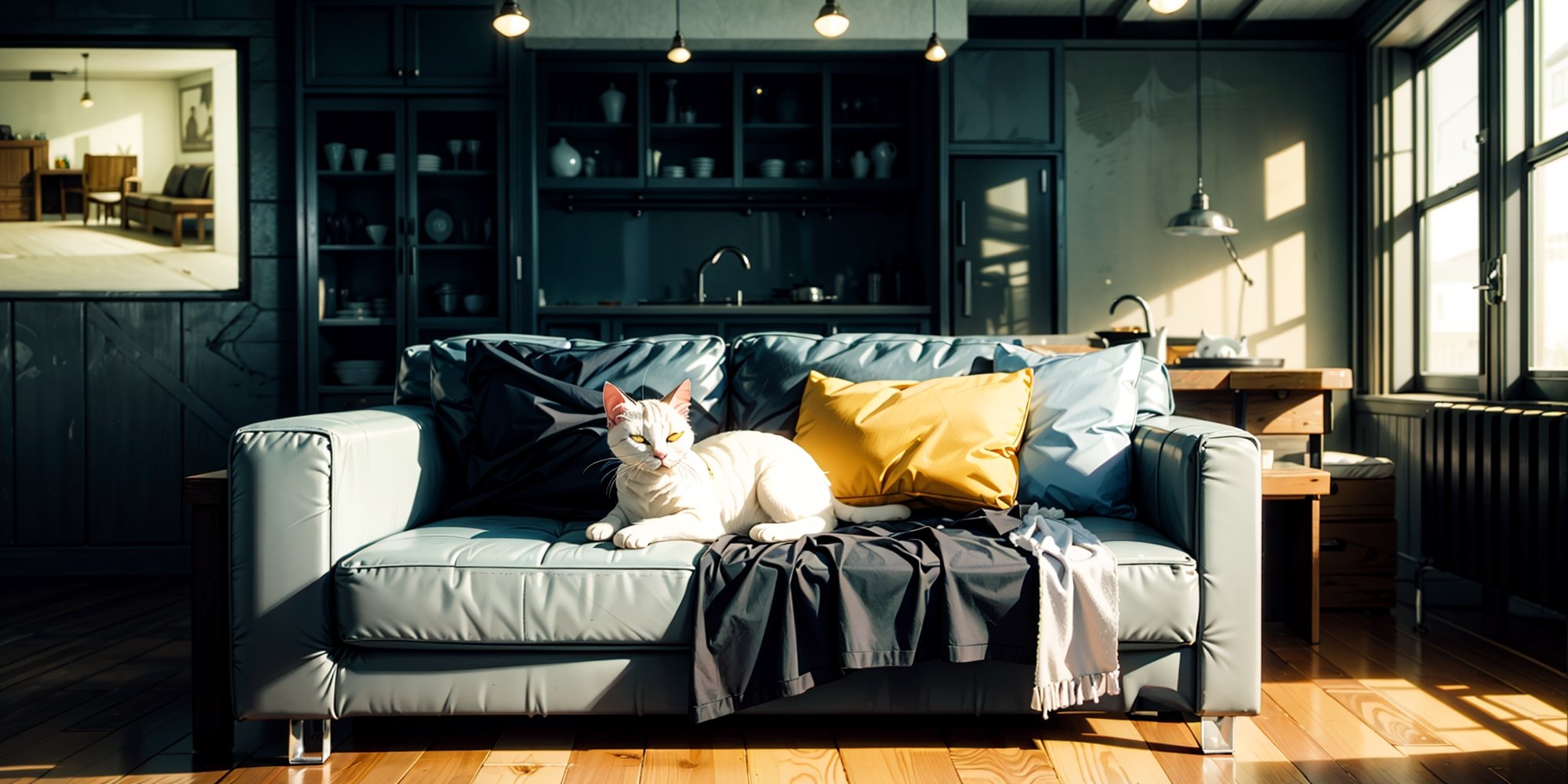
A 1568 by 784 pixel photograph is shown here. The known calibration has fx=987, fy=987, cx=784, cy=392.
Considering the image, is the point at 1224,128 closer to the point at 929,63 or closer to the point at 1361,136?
the point at 1361,136

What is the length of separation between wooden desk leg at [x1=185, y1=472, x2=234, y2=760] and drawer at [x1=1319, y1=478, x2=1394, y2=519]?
3.03 meters

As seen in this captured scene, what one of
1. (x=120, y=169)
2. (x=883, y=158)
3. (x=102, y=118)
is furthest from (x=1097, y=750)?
(x=102, y=118)

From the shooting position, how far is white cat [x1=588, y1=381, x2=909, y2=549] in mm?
1928

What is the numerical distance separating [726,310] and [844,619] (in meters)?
2.94

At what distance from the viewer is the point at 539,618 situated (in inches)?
71.6

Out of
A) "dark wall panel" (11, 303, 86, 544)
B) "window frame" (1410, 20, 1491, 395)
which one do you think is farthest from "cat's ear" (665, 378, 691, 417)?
"dark wall panel" (11, 303, 86, 544)

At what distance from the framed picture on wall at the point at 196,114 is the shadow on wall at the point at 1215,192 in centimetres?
415

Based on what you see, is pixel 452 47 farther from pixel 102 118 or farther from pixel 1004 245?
pixel 1004 245

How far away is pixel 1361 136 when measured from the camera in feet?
16.2

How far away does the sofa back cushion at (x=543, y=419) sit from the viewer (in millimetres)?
2283

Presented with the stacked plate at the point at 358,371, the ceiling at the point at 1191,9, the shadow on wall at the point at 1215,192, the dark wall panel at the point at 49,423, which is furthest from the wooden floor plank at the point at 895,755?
the ceiling at the point at 1191,9

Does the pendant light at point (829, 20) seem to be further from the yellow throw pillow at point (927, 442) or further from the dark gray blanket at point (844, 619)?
the dark gray blanket at point (844, 619)

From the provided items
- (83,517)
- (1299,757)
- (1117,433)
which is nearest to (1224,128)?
(1117,433)

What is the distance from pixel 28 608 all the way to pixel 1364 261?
19.1 feet
